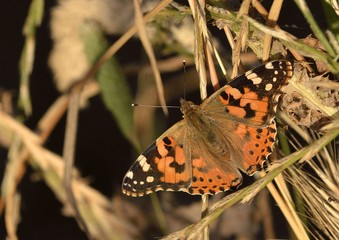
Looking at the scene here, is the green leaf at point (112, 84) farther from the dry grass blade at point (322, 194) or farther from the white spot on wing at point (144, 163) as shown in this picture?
the dry grass blade at point (322, 194)

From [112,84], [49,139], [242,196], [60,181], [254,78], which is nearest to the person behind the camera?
[242,196]

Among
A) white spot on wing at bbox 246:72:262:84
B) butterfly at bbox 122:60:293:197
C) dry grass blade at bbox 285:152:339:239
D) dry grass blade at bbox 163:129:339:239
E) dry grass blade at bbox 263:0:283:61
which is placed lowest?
dry grass blade at bbox 285:152:339:239

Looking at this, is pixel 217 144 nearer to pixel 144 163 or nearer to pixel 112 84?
pixel 144 163

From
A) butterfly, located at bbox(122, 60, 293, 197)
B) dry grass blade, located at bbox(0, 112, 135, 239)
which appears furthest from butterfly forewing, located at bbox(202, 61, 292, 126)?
dry grass blade, located at bbox(0, 112, 135, 239)

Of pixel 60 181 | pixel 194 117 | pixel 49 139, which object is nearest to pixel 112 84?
pixel 194 117

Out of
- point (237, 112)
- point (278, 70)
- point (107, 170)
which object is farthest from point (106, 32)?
point (278, 70)

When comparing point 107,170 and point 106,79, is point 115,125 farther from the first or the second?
point 106,79

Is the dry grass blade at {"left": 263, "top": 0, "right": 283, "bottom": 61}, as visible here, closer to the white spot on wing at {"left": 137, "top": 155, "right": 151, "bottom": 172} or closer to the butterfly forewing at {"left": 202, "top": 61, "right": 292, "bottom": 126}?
the butterfly forewing at {"left": 202, "top": 61, "right": 292, "bottom": 126}
